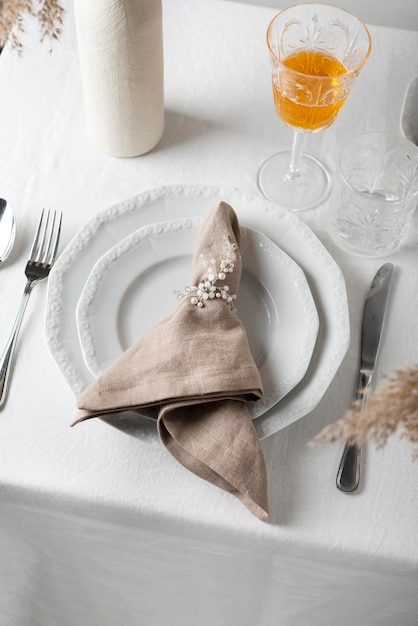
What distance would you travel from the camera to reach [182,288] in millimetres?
747

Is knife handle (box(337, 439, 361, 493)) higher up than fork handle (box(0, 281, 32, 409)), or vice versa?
fork handle (box(0, 281, 32, 409))

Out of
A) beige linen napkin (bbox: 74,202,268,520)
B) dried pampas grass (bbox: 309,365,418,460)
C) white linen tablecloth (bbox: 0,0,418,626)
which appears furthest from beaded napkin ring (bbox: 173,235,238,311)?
dried pampas grass (bbox: 309,365,418,460)

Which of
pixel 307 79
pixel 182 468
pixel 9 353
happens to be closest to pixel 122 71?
pixel 307 79

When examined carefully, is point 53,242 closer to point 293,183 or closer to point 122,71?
point 122,71

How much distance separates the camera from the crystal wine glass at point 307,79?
75cm

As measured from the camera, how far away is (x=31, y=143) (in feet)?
2.92

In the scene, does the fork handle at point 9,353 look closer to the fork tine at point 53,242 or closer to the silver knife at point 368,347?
the fork tine at point 53,242

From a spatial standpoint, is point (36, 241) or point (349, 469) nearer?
point (349, 469)

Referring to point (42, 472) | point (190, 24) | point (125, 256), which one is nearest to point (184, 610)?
point (42, 472)

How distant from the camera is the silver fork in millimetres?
707

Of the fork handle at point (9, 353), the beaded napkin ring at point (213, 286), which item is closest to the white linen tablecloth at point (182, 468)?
the fork handle at point (9, 353)

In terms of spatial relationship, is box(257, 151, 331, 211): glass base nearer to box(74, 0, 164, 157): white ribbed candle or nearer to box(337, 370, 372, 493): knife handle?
box(74, 0, 164, 157): white ribbed candle

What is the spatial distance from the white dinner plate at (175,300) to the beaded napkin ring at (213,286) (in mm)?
45

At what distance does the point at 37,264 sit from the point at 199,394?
0.95 ft
